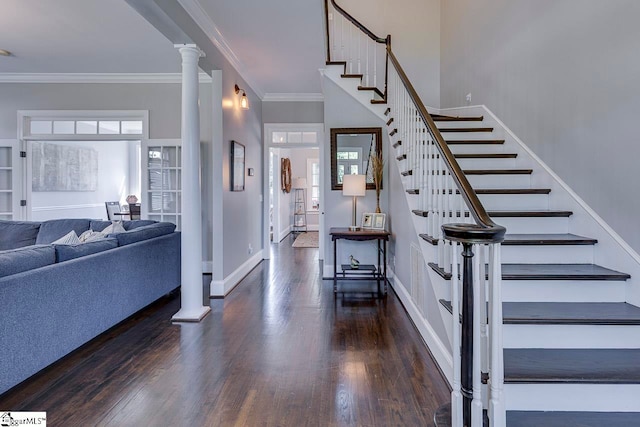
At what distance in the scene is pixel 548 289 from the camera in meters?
2.19

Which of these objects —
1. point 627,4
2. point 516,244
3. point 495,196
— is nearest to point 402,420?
point 516,244

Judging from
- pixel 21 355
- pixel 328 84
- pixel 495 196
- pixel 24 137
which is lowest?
pixel 21 355

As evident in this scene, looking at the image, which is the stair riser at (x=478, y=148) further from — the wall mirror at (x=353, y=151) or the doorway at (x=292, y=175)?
the doorway at (x=292, y=175)

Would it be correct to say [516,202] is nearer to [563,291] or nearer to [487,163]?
[487,163]

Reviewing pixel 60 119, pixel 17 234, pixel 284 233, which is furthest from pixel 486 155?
pixel 284 233

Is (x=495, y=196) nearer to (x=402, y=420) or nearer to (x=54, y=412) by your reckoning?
(x=402, y=420)

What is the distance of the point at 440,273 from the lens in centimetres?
225

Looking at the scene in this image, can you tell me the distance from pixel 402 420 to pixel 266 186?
4.92m

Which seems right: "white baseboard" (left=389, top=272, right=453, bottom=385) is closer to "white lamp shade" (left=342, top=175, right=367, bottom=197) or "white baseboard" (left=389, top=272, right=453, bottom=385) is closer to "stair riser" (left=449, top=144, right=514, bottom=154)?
"white lamp shade" (left=342, top=175, right=367, bottom=197)

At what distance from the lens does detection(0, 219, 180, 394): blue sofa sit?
6.61 ft

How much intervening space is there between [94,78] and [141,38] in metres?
1.75

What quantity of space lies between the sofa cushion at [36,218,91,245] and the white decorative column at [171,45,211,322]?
165 cm

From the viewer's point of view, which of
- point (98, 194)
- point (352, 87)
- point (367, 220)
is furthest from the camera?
point (98, 194)

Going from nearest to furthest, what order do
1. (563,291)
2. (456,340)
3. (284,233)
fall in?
(456,340) → (563,291) → (284,233)
